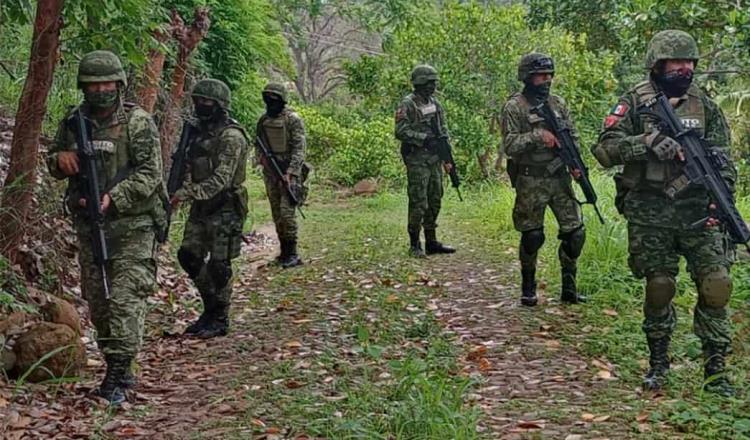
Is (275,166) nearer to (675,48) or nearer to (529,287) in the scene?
(529,287)

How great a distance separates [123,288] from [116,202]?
478 millimetres

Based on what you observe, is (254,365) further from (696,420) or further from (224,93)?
(696,420)

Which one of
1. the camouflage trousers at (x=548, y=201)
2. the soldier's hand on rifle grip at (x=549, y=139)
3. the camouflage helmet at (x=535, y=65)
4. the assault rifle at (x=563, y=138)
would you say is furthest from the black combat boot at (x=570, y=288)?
the camouflage helmet at (x=535, y=65)

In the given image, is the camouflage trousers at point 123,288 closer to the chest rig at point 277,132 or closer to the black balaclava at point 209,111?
Answer: the black balaclava at point 209,111

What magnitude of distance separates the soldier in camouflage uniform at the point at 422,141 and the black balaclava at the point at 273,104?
125 centimetres

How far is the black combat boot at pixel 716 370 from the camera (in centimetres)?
457

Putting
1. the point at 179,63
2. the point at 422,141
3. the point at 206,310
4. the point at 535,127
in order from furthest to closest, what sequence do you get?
the point at 179,63 → the point at 422,141 → the point at 535,127 → the point at 206,310

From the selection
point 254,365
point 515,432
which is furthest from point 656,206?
point 254,365

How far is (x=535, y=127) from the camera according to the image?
6.69 meters

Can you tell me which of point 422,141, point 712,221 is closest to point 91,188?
point 712,221

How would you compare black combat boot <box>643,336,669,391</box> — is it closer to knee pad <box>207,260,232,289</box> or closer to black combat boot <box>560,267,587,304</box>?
black combat boot <box>560,267,587,304</box>

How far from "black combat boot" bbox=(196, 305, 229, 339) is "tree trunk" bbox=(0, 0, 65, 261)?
148 cm

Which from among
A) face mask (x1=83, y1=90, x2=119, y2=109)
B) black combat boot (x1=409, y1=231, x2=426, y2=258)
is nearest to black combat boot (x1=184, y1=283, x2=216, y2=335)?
face mask (x1=83, y1=90, x2=119, y2=109)

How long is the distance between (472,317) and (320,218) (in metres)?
8.61
